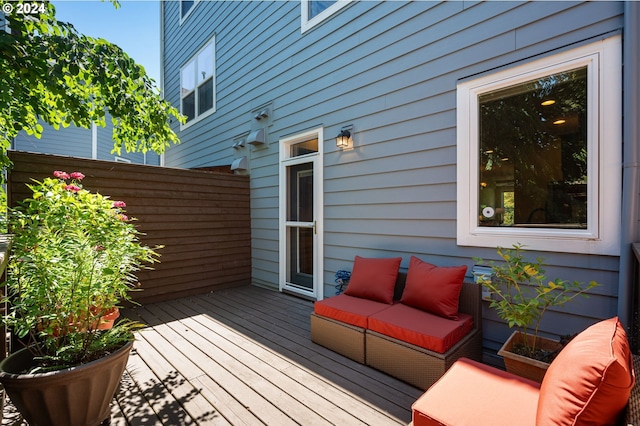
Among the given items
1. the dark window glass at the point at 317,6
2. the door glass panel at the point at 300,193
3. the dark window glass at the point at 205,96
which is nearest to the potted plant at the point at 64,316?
the door glass panel at the point at 300,193

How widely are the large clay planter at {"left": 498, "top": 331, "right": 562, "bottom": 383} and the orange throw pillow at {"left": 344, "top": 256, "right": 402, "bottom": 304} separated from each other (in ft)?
3.24

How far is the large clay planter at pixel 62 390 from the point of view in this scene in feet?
4.89

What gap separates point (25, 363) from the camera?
169 cm

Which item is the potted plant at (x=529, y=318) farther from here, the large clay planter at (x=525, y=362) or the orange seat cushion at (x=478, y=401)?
the orange seat cushion at (x=478, y=401)

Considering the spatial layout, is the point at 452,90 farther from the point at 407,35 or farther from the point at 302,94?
the point at 302,94

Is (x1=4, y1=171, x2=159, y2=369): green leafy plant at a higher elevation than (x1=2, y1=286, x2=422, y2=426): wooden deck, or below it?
higher

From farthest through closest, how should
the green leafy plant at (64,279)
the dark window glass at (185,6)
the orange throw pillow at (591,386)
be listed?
the dark window glass at (185,6) < the green leafy plant at (64,279) < the orange throw pillow at (591,386)

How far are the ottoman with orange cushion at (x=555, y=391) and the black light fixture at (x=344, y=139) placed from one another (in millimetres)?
2608

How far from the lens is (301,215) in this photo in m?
4.42

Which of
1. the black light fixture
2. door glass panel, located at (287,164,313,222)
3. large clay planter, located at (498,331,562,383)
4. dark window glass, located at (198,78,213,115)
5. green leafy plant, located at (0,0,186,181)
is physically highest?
dark window glass, located at (198,78,213,115)

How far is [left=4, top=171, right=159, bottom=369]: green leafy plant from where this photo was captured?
5.42ft

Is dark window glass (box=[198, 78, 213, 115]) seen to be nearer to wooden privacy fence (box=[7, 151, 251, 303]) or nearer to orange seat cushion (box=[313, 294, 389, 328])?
wooden privacy fence (box=[7, 151, 251, 303])

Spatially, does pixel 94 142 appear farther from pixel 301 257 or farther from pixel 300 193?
pixel 301 257
